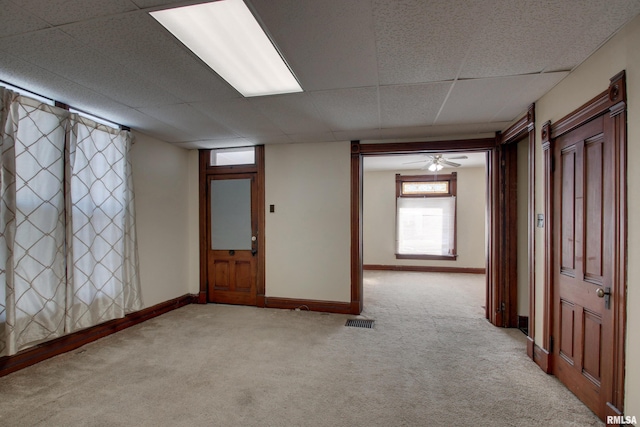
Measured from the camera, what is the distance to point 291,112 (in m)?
2.86

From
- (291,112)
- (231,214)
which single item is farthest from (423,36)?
(231,214)

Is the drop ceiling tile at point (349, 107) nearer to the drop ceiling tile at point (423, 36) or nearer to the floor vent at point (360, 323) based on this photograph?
the drop ceiling tile at point (423, 36)

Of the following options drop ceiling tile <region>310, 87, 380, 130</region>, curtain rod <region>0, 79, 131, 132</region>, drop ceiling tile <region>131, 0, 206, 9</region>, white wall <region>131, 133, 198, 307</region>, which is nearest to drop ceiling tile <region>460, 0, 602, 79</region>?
drop ceiling tile <region>310, 87, 380, 130</region>

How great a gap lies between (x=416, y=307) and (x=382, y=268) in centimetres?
279

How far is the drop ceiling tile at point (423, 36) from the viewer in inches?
56.1

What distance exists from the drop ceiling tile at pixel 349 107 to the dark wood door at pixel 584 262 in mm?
1575

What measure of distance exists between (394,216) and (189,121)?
5112 millimetres

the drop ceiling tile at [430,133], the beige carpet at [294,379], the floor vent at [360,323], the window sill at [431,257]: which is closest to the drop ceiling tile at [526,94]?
the drop ceiling tile at [430,133]

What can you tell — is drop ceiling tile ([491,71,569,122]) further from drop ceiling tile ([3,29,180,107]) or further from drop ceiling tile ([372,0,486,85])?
drop ceiling tile ([3,29,180,107])

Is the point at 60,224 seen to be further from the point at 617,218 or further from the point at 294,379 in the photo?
the point at 617,218

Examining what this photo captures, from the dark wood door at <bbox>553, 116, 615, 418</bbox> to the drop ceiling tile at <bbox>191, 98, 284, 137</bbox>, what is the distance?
2686 mm

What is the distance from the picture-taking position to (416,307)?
411 centimetres

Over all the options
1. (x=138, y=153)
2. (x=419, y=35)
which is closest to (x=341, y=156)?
(x=419, y=35)

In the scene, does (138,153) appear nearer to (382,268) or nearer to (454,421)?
(454,421)
